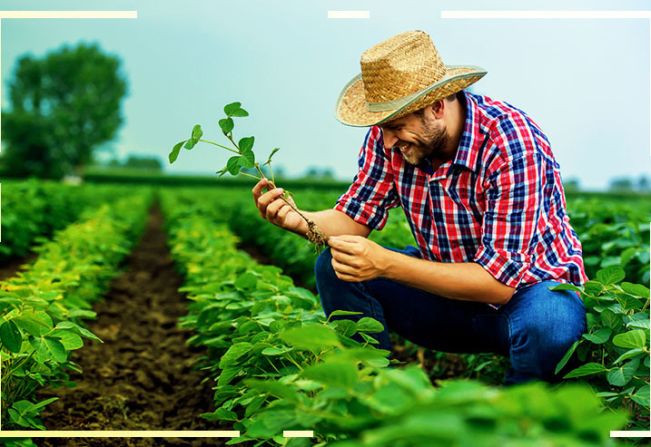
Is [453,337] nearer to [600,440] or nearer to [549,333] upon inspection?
[549,333]

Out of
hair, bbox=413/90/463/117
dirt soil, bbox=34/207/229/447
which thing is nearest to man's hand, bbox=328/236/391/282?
hair, bbox=413/90/463/117

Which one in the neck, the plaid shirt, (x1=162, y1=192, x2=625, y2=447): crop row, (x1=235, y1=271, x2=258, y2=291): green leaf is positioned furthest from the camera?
(x1=235, y1=271, x2=258, y2=291): green leaf

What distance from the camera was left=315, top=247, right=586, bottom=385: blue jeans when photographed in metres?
2.39

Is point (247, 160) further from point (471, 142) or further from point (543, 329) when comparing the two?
point (543, 329)

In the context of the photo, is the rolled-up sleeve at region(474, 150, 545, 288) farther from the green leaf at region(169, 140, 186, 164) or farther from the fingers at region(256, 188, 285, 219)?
the green leaf at region(169, 140, 186, 164)

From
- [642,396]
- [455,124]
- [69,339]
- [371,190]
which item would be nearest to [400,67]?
[455,124]

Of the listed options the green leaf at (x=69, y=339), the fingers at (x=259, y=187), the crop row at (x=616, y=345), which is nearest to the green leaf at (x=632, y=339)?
the crop row at (x=616, y=345)

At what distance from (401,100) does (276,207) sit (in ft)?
1.77

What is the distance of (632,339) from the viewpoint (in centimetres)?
211

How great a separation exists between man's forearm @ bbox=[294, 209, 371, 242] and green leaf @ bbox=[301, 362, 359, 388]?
4.91 ft

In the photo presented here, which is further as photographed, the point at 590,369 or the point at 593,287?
the point at 593,287

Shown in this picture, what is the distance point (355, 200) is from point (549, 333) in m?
0.88

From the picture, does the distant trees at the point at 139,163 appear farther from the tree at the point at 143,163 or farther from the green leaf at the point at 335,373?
the green leaf at the point at 335,373

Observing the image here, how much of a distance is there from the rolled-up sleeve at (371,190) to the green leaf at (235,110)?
2.58 ft
